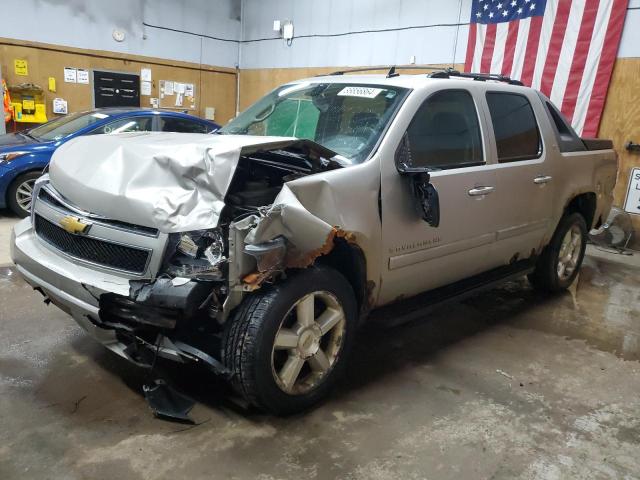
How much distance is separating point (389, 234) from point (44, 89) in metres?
8.89

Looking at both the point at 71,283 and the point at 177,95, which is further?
the point at 177,95

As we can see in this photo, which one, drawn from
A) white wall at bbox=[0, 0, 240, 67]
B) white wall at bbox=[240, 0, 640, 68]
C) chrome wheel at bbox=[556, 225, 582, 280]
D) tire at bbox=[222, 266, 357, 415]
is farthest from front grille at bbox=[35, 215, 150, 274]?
white wall at bbox=[0, 0, 240, 67]

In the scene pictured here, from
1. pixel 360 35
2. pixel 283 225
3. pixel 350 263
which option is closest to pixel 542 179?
pixel 350 263

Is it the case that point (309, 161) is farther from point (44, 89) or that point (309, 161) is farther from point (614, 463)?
point (44, 89)

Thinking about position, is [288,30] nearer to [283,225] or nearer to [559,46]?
[559,46]

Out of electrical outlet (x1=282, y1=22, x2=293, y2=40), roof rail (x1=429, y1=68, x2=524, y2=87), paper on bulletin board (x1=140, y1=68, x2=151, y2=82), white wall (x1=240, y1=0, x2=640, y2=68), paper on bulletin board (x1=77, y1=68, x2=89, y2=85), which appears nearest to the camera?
roof rail (x1=429, y1=68, x2=524, y2=87)

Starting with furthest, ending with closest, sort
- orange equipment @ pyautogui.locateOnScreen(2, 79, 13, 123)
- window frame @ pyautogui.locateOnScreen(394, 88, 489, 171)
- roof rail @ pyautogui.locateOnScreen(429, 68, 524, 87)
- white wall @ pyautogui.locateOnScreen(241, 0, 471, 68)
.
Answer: orange equipment @ pyautogui.locateOnScreen(2, 79, 13, 123)
white wall @ pyautogui.locateOnScreen(241, 0, 471, 68)
roof rail @ pyautogui.locateOnScreen(429, 68, 524, 87)
window frame @ pyautogui.locateOnScreen(394, 88, 489, 171)

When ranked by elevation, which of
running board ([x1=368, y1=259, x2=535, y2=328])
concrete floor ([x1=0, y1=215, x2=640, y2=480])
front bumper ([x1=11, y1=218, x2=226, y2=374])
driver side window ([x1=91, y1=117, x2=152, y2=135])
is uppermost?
driver side window ([x1=91, y1=117, x2=152, y2=135])

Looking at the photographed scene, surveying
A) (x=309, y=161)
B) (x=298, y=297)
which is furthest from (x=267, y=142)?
(x=298, y=297)

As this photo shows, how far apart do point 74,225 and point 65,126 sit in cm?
503

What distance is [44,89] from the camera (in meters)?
9.27

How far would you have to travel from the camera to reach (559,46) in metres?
7.07

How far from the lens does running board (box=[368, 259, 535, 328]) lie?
2.96 meters

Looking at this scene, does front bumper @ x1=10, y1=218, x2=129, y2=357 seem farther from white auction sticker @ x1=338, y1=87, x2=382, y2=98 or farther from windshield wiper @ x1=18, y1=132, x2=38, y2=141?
windshield wiper @ x1=18, y1=132, x2=38, y2=141
